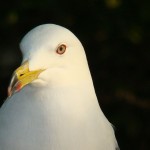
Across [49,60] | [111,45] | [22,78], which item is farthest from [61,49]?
[111,45]

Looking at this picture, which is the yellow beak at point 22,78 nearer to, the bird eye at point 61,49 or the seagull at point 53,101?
the seagull at point 53,101

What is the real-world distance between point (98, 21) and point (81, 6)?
0.13 meters

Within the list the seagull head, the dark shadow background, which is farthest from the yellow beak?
the dark shadow background

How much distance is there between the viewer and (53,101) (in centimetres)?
310

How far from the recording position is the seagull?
2.97 meters

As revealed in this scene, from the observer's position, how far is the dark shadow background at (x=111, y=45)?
13.7 ft

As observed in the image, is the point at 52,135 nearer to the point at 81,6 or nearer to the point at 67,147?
the point at 67,147

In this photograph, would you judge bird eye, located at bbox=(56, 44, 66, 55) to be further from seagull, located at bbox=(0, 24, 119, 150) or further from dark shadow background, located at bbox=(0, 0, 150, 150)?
dark shadow background, located at bbox=(0, 0, 150, 150)

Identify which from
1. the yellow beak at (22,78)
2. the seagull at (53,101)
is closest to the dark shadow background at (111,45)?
the seagull at (53,101)

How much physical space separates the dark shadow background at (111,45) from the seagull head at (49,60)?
1.07 m

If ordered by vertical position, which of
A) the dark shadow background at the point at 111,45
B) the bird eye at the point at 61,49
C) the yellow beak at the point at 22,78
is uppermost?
the bird eye at the point at 61,49

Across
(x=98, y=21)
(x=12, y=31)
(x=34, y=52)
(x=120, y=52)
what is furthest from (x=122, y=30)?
(x=34, y=52)

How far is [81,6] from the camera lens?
4289 mm

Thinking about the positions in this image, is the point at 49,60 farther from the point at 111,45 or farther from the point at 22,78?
the point at 111,45
